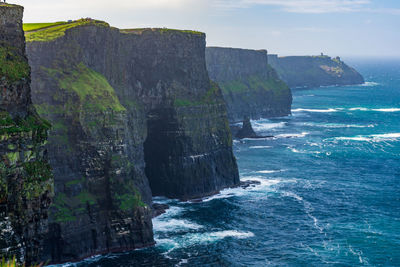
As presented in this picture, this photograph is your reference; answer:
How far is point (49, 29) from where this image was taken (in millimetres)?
104188

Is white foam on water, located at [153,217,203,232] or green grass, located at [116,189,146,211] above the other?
green grass, located at [116,189,146,211]

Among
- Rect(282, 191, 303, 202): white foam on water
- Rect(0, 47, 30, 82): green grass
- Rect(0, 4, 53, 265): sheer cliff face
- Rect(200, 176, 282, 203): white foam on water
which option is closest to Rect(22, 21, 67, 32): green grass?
Rect(0, 4, 53, 265): sheer cliff face

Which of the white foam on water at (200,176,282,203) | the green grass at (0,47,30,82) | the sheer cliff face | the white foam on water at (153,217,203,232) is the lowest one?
the white foam on water at (153,217,203,232)

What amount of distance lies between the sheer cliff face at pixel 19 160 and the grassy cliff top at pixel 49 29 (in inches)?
1265

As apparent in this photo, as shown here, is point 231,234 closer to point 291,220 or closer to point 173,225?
point 173,225

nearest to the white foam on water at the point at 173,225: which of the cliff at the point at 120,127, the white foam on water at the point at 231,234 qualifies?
the white foam on water at the point at 231,234

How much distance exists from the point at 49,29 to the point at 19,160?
48877 mm

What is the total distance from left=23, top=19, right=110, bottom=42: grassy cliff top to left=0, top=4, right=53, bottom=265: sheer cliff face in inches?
1265

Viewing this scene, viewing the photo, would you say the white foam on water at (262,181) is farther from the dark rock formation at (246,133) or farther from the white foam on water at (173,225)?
the dark rock formation at (246,133)

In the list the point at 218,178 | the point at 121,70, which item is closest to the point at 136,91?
the point at 121,70

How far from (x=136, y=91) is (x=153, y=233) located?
1504 inches

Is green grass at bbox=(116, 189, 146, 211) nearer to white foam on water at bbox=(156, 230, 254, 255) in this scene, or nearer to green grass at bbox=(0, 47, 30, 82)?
white foam on water at bbox=(156, 230, 254, 255)

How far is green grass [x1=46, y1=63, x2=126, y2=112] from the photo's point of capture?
313 feet

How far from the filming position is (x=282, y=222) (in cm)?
10388
